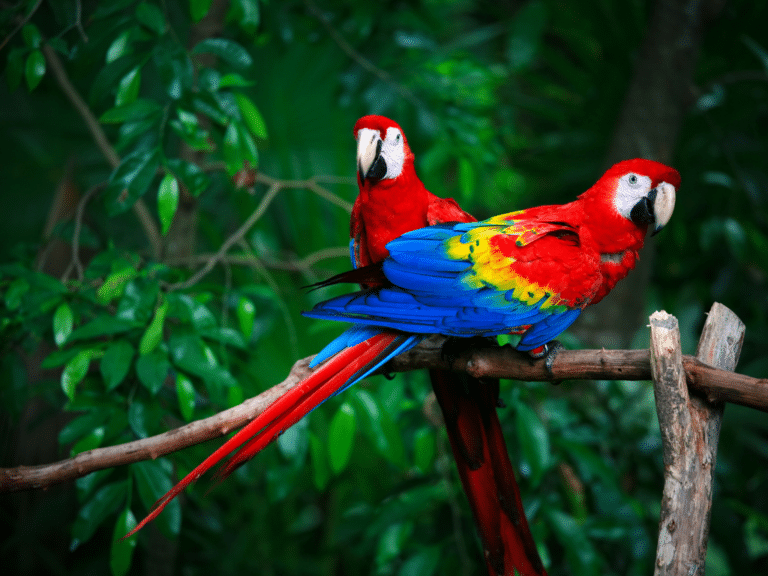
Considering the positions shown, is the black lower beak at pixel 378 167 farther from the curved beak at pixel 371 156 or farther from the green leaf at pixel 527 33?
the green leaf at pixel 527 33

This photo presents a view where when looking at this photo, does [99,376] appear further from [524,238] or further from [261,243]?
[524,238]

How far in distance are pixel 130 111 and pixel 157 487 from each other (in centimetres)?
69

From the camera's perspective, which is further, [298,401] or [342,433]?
[342,433]

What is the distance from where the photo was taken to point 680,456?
0.75 metres

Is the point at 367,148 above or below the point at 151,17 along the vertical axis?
below

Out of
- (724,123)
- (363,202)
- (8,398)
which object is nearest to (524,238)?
(363,202)

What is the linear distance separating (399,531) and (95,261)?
90 cm

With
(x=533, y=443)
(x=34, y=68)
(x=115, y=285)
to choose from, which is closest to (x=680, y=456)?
(x=533, y=443)

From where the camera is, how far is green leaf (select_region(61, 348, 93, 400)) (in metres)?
0.97

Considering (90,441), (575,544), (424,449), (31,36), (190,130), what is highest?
(31,36)

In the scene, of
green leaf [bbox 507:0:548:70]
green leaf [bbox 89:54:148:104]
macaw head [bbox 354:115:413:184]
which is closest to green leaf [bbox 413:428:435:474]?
macaw head [bbox 354:115:413:184]

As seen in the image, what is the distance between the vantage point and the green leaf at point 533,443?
4.00ft

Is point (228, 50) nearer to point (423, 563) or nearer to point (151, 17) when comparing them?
point (151, 17)

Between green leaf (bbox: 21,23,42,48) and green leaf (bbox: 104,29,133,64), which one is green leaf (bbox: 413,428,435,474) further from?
green leaf (bbox: 21,23,42,48)
